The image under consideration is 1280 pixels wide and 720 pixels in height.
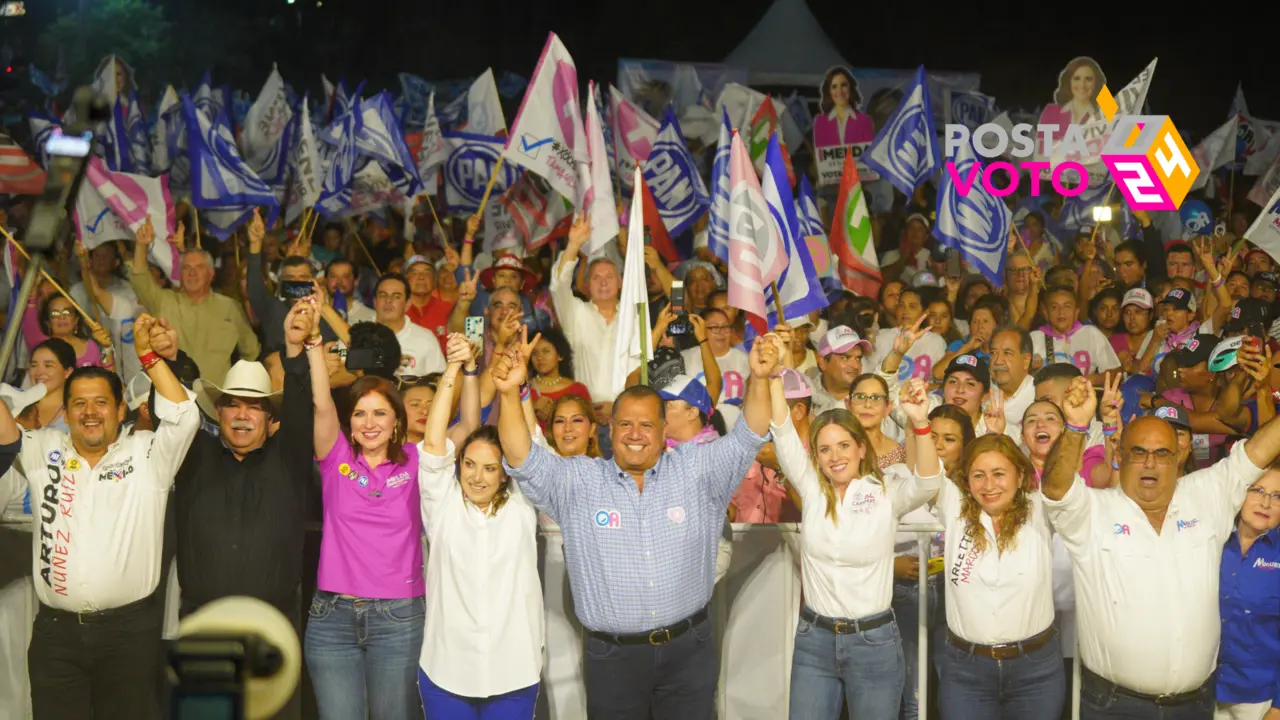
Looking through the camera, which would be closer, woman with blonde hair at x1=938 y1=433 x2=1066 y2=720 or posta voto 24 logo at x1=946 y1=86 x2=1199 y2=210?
woman with blonde hair at x1=938 y1=433 x2=1066 y2=720

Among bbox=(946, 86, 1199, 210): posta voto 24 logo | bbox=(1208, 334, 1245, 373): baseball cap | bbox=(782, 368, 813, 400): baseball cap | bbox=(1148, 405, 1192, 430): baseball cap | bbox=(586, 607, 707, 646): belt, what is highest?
bbox=(946, 86, 1199, 210): posta voto 24 logo

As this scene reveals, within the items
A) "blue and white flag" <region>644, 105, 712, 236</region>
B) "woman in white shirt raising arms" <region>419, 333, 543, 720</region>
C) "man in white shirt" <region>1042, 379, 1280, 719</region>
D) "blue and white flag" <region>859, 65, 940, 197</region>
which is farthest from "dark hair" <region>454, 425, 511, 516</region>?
"blue and white flag" <region>859, 65, 940, 197</region>

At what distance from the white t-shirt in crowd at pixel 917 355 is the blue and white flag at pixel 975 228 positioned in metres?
1.04

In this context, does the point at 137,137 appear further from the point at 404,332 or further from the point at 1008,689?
the point at 1008,689

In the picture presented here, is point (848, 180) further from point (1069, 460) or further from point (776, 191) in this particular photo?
point (1069, 460)

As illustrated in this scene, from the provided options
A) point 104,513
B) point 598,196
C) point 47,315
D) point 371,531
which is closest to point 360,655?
point 371,531

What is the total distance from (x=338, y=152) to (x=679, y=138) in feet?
8.97

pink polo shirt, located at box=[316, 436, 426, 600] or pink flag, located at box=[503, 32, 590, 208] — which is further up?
pink flag, located at box=[503, 32, 590, 208]

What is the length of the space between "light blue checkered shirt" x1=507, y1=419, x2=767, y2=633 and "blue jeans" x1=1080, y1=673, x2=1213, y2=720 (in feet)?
5.58

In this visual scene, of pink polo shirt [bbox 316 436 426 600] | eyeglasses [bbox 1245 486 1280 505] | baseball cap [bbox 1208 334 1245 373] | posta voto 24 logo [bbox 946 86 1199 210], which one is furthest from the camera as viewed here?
posta voto 24 logo [bbox 946 86 1199 210]

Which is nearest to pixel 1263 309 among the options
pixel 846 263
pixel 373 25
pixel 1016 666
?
pixel 846 263

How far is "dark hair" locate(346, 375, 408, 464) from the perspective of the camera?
602cm

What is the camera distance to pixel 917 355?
364 inches

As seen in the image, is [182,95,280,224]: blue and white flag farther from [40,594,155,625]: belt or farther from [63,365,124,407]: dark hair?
[40,594,155,625]: belt
